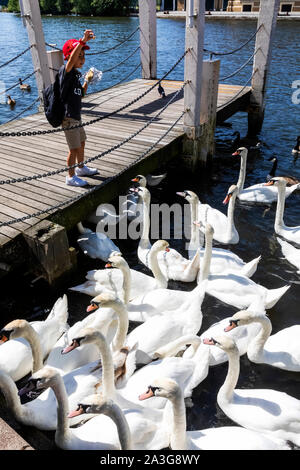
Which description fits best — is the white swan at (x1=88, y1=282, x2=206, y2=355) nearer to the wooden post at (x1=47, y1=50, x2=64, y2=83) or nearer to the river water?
the river water

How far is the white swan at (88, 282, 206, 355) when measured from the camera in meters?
4.39

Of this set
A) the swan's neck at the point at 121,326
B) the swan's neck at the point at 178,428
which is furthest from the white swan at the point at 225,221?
the swan's neck at the point at 178,428

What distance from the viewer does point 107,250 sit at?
6.43 meters

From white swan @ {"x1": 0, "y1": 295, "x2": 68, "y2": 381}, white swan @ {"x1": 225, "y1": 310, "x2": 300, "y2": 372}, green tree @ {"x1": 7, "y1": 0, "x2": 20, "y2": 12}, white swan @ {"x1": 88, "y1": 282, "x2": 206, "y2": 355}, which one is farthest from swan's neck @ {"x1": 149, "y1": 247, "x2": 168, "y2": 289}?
green tree @ {"x1": 7, "y1": 0, "x2": 20, "y2": 12}

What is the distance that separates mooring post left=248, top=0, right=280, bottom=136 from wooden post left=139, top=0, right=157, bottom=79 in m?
3.24

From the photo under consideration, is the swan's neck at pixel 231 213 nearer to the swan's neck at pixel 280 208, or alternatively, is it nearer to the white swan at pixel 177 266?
the swan's neck at pixel 280 208

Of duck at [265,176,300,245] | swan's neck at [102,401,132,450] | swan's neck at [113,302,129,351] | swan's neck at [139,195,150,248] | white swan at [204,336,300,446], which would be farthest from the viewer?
duck at [265,176,300,245]

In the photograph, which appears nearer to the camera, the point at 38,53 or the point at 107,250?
the point at 107,250

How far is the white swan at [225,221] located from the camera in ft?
22.5

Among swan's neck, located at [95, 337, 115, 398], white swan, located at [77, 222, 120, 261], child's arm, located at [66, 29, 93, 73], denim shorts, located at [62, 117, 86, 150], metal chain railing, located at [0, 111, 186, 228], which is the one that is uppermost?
child's arm, located at [66, 29, 93, 73]

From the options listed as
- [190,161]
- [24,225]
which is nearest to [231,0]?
[190,161]

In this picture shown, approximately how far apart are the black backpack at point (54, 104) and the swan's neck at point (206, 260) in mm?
2955
